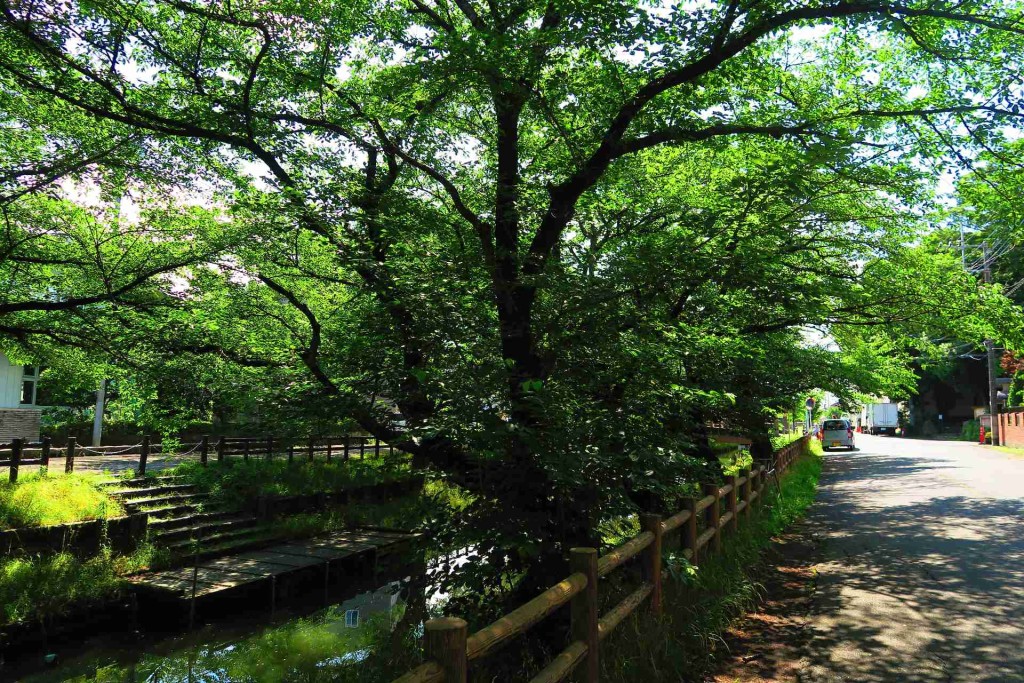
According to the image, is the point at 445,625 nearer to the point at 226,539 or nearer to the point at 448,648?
the point at 448,648

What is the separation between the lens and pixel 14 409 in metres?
26.5

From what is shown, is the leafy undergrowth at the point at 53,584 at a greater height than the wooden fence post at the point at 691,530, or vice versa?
the wooden fence post at the point at 691,530

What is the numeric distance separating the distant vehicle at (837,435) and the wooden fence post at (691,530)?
36.5m

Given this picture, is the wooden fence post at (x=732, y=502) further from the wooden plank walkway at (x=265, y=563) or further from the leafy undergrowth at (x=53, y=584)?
the leafy undergrowth at (x=53, y=584)

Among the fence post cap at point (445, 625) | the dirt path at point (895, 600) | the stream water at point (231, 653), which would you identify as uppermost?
the fence post cap at point (445, 625)

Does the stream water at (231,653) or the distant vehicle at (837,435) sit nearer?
the stream water at (231,653)

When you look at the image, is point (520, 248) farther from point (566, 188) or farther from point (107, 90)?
point (107, 90)

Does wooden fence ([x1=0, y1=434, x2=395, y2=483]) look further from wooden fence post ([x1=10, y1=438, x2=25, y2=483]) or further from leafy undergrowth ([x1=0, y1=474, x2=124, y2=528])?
leafy undergrowth ([x1=0, y1=474, x2=124, y2=528])

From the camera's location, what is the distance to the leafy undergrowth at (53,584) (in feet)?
34.4

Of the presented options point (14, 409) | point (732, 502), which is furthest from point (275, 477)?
point (732, 502)

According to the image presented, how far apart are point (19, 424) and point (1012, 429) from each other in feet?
154

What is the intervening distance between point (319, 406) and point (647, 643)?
165 inches

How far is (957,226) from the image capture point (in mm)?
14195

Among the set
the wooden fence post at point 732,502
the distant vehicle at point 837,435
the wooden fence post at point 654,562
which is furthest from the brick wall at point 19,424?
the distant vehicle at point 837,435
